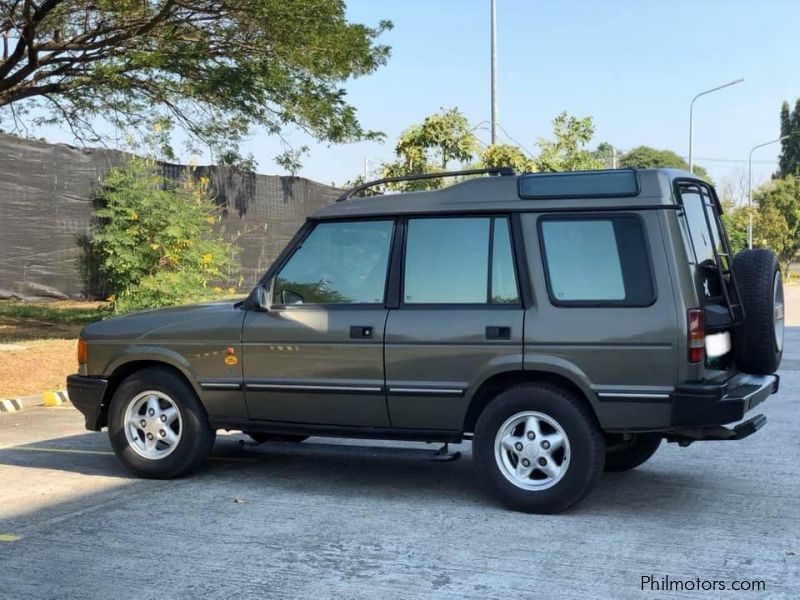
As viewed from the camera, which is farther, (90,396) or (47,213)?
(47,213)

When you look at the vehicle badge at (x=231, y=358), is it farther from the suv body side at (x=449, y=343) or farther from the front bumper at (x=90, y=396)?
the front bumper at (x=90, y=396)

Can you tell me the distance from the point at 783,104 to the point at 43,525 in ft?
265

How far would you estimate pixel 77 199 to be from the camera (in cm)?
1609

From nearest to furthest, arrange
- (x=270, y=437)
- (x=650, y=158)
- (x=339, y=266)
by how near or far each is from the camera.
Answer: (x=339, y=266)
(x=270, y=437)
(x=650, y=158)

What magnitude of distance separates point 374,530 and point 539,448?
111cm

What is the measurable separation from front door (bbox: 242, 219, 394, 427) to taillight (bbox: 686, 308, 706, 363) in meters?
1.92

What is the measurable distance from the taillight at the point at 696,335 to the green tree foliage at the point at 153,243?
407 inches

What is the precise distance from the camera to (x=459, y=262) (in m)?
5.91

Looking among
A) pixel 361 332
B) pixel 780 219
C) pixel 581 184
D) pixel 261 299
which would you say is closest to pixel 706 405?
pixel 581 184

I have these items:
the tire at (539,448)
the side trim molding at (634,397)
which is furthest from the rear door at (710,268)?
the tire at (539,448)

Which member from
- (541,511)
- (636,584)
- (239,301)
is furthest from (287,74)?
(636,584)

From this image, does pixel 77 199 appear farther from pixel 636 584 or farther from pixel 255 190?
pixel 636 584

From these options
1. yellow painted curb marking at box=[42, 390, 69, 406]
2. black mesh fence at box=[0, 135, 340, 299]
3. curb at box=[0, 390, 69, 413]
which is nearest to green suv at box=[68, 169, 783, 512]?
curb at box=[0, 390, 69, 413]

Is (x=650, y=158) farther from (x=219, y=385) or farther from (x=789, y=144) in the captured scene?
(x=219, y=385)
